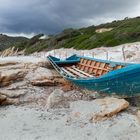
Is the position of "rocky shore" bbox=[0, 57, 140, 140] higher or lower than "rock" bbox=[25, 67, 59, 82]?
lower

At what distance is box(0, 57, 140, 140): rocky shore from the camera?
11516 mm

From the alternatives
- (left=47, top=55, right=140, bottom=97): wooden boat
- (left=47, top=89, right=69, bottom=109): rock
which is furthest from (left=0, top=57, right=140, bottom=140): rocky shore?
(left=47, top=55, right=140, bottom=97): wooden boat

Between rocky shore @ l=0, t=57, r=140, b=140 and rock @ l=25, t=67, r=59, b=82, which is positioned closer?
rocky shore @ l=0, t=57, r=140, b=140

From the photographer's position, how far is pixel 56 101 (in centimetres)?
1482

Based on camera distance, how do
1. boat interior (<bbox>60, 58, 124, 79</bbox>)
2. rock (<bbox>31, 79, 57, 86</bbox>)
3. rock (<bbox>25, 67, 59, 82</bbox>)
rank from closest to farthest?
boat interior (<bbox>60, 58, 124, 79</bbox>) → rock (<bbox>31, 79, 57, 86</bbox>) → rock (<bbox>25, 67, 59, 82</bbox>)

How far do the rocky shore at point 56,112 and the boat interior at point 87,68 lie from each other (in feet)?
3.76

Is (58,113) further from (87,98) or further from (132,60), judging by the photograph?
(132,60)

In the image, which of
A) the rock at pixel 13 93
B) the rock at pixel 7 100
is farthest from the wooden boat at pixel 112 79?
the rock at pixel 7 100

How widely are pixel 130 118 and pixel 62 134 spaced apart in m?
2.66

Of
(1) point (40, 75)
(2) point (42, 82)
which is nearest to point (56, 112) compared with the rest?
(2) point (42, 82)

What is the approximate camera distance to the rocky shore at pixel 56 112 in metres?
11.5

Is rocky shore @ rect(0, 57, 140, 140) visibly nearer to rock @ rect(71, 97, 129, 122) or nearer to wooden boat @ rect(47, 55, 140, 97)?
rock @ rect(71, 97, 129, 122)

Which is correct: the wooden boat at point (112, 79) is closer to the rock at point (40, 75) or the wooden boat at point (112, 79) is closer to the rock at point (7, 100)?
the rock at point (40, 75)

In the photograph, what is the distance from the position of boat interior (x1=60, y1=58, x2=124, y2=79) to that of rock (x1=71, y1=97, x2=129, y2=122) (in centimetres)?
246
